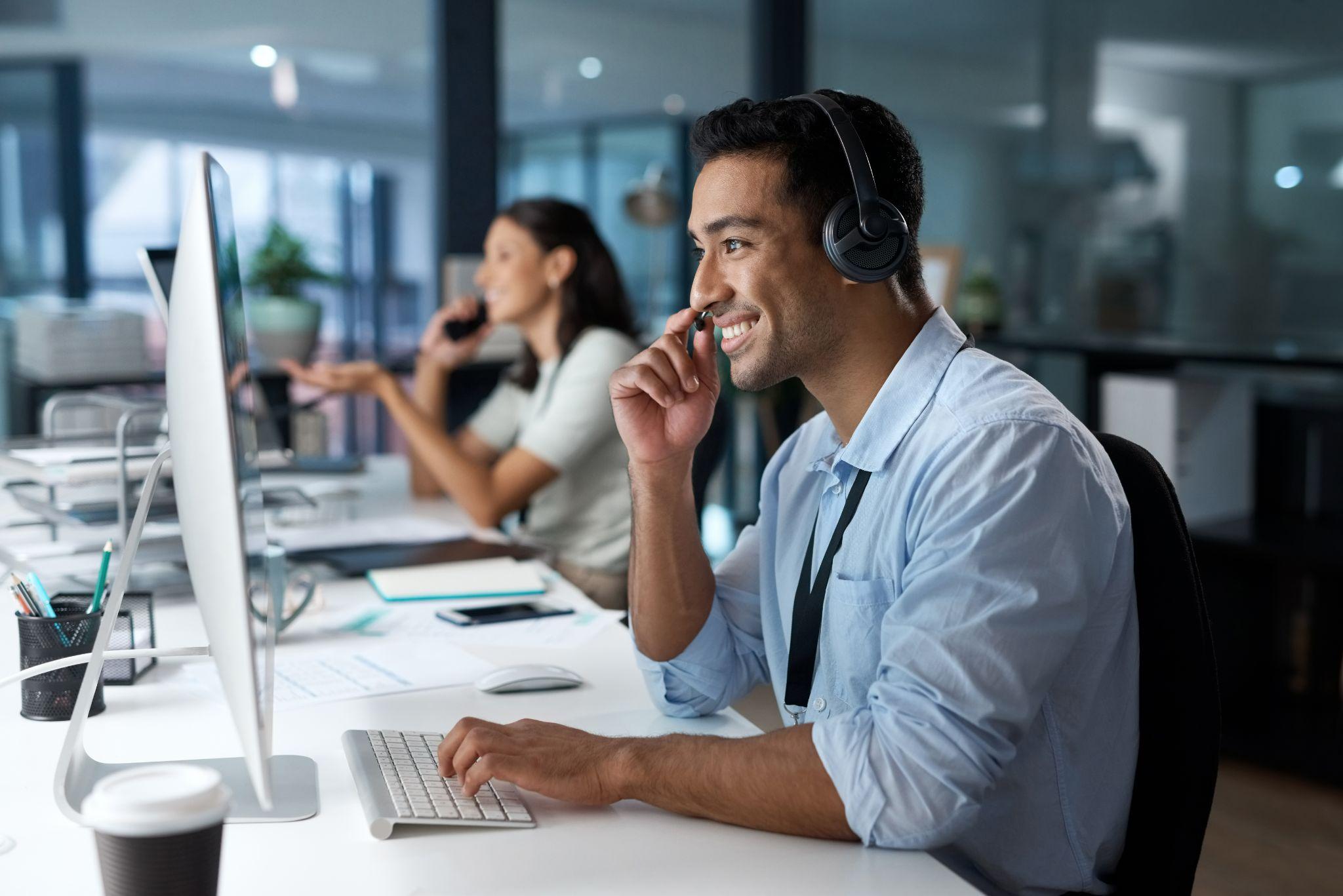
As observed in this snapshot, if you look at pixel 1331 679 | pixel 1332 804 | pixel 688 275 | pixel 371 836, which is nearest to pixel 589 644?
pixel 371 836

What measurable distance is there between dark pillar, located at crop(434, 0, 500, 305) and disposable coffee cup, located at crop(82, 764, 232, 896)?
2899 mm

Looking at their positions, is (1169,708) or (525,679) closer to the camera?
(1169,708)

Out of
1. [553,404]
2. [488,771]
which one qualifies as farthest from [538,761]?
[553,404]

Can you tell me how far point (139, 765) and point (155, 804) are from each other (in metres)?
0.50

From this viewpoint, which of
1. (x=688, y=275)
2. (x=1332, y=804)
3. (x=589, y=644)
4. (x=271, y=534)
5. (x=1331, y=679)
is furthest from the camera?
(x=688, y=275)

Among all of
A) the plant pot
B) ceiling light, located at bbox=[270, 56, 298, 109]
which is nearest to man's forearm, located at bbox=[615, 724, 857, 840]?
the plant pot

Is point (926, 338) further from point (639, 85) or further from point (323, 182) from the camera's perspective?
point (323, 182)

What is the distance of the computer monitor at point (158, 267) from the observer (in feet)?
4.92

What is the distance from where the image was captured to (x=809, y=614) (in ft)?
4.16

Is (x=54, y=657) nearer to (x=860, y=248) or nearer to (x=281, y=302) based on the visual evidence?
(x=860, y=248)

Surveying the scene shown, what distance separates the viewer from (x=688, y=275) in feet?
21.3

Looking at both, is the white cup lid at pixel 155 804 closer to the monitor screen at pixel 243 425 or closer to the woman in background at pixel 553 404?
the monitor screen at pixel 243 425

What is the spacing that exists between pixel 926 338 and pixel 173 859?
820 mm

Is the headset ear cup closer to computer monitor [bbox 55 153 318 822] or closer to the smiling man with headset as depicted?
the smiling man with headset
